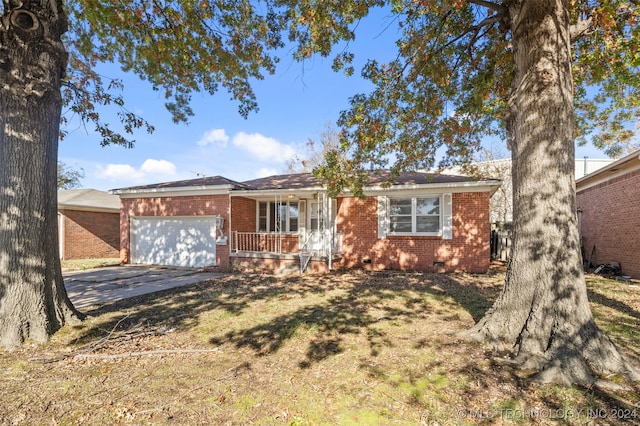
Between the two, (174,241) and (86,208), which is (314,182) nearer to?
(174,241)

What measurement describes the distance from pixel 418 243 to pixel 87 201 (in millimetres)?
17373

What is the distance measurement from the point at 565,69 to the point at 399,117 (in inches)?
150

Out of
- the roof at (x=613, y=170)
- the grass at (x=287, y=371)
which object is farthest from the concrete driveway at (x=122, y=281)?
the roof at (x=613, y=170)

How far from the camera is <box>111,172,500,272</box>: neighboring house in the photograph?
10797 mm

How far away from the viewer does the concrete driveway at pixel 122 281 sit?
748 cm

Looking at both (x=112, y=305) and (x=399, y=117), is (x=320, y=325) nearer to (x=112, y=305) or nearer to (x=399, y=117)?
(x=112, y=305)

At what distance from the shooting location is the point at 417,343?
14.5 feet

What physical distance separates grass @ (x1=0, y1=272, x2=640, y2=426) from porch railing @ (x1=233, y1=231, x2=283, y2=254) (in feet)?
18.9

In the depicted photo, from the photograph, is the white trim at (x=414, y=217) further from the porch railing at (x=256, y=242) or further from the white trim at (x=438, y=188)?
the porch railing at (x=256, y=242)

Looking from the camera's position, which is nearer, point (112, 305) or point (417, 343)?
point (417, 343)

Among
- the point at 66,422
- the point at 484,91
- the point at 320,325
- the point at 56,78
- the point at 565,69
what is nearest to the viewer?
the point at 66,422

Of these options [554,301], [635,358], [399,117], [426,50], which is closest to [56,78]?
[399,117]

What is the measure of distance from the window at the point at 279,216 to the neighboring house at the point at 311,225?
0.04m

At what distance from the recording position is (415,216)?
11367 mm
